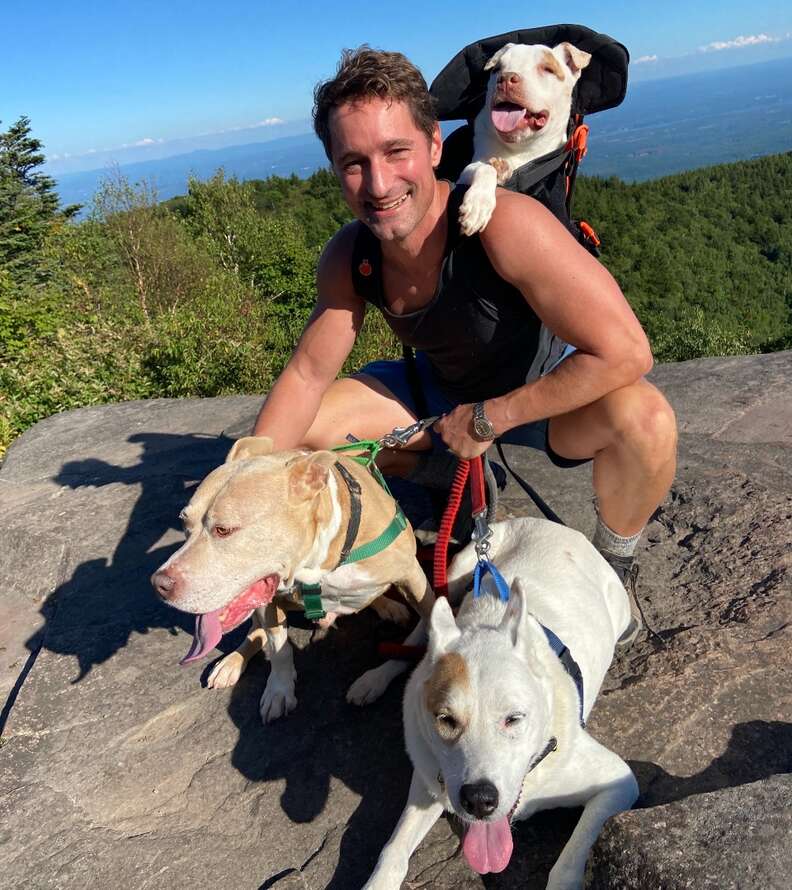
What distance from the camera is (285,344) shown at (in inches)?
883

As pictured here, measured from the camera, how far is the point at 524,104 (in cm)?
399

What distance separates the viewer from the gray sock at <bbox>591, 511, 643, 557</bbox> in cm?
331

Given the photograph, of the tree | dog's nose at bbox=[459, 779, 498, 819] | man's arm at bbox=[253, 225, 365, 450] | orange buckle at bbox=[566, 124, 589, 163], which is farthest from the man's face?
the tree

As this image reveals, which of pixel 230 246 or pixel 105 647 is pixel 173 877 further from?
pixel 230 246

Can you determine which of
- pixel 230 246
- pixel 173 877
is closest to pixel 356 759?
pixel 173 877

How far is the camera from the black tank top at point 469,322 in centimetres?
312

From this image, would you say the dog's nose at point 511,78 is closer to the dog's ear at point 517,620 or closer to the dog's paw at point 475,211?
the dog's paw at point 475,211

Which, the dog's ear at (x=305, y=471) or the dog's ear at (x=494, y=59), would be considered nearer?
the dog's ear at (x=305, y=471)

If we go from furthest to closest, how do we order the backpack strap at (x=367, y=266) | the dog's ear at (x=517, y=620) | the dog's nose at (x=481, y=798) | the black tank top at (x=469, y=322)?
the backpack strap at (x=367, y=266)
the black tank top at (x=469, y=322)
the dog's ear at (x=517, y=620)
the dog's nose at (x=481, y=798)

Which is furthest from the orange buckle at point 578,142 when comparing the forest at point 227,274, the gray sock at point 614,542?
the forest at point 227,274

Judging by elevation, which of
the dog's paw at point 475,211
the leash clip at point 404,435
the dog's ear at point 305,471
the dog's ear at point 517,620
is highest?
the dog's paw at point 475,211

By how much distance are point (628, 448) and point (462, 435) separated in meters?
0.77

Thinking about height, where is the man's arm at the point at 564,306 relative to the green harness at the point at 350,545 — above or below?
above

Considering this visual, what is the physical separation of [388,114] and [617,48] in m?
2.20
